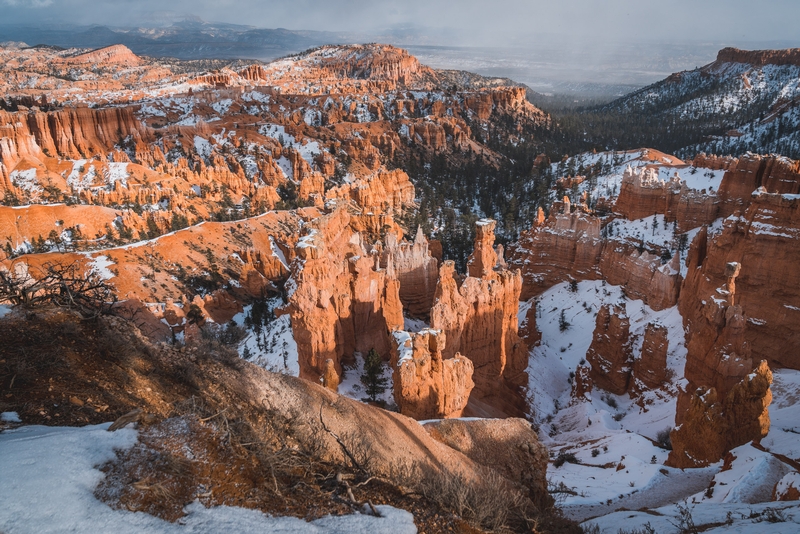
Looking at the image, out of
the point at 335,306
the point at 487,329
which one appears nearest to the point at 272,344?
the point at 335,306

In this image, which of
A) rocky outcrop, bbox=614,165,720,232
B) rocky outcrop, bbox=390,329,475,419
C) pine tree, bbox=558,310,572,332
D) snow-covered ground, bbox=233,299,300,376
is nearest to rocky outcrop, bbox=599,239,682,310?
pine tree, bbox=558,310,572,332

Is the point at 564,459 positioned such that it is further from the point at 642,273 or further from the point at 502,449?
the point at 642,273

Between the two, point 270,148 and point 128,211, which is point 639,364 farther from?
point 270,148

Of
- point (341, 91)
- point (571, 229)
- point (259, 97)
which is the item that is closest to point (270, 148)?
point (259, 97)

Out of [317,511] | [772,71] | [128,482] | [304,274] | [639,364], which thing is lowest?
[639,364]

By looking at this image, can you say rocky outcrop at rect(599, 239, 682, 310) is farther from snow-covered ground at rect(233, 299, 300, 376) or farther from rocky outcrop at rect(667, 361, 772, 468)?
snow-covered ground at rect(233, 299, 300, 376)

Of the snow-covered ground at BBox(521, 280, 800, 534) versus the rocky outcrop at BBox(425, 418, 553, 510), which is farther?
the rocky outcrop at BBox(425, 418, 553, 510)

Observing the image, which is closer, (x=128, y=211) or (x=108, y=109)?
(x=128, y=211)
